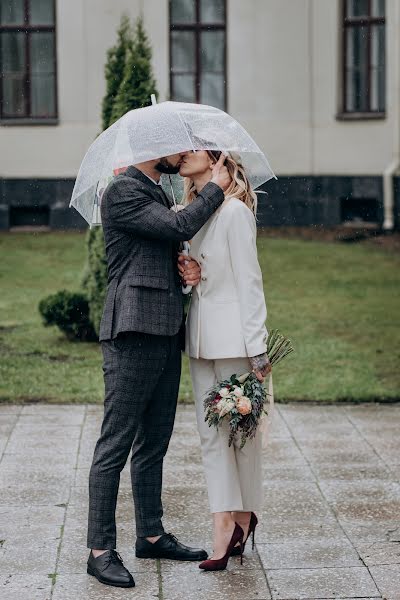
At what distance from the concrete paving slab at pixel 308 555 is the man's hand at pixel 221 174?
1.67m

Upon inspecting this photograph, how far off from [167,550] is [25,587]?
70cm

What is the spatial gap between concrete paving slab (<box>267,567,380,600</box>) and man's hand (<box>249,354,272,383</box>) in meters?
0.86

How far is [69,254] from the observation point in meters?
17.5

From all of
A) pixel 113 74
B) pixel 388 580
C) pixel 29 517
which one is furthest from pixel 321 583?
pixel 113 74

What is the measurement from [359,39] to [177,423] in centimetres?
1324

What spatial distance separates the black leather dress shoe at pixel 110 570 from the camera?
17.0ft

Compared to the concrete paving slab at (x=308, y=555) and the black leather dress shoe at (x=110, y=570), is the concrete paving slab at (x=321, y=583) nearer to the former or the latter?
the concrete paving slab at (x=308, y=555)

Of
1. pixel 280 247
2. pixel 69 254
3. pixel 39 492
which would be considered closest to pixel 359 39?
pixel 280 247

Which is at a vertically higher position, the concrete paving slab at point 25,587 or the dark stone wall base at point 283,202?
the dark stone wall base at point 283,202

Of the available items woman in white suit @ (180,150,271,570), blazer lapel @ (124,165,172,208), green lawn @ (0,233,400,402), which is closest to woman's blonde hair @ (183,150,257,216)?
woman in white suit @ (180,150,271,570)

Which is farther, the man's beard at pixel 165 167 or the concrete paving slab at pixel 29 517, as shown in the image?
the concrete paving slab at pixel 29 517

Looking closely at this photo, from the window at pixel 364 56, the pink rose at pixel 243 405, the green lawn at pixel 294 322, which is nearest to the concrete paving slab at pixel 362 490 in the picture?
the pink rose at pixel 243 405

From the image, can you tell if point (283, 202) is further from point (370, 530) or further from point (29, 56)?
point (370, 530)

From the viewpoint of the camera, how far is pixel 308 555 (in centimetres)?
559
